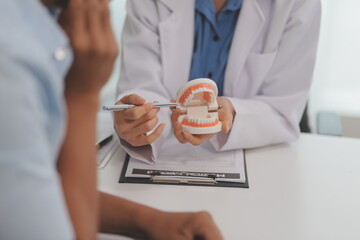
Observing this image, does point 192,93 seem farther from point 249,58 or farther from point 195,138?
point 249,58

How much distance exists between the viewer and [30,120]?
0.36 metres

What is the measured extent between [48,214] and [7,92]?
122 millimetres

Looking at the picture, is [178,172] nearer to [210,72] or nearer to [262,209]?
[262,209]

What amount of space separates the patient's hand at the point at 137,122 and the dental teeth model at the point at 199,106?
69 millimetres

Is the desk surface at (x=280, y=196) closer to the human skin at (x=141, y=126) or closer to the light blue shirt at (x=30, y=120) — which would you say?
the human skin at (x=141, y=126)

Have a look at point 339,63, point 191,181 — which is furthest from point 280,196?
point 339,63

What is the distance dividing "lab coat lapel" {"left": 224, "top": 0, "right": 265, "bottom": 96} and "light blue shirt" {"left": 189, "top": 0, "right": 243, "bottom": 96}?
1.6 inches

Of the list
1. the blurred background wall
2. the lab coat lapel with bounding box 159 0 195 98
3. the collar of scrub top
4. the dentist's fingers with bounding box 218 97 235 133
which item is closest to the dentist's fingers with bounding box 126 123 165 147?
the dentist's fingers with bounding box 218 97 235 133

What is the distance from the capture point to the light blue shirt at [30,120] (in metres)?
0.35

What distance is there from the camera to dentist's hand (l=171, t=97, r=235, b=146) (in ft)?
3.23

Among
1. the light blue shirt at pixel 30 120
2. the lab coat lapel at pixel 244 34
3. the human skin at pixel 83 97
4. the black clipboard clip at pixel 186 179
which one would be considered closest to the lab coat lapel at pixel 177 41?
the lab coat lapel at pixel 244 34

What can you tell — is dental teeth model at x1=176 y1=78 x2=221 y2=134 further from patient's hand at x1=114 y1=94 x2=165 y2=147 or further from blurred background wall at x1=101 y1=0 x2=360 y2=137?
blurred background wall at x1=101 y1=0 x2=360 y2=137

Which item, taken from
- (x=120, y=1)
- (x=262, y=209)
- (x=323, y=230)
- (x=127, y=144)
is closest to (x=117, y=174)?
(x=127, y=144)

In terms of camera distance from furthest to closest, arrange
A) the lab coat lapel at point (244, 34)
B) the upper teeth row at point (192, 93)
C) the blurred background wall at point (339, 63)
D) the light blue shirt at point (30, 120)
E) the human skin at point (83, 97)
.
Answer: the blurred background wall at point (339, 63) → the lab coat lapel at point (244, 34) → the upper teeth row at point (192, 93) → the human skin at point (83, 97) → the light blue shirt at point (30, 120)
